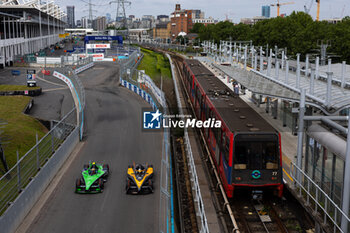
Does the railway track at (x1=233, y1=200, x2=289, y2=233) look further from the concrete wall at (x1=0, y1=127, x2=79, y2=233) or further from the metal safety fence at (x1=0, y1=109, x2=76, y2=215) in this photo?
the metal safety fence at (x1=0, y1=109, x2=76, y2=215)

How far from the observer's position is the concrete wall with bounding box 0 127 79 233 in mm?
11438

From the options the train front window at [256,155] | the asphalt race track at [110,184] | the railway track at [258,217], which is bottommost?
the railway track at [258,217]

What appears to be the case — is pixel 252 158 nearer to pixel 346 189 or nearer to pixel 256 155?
pixel 256 155

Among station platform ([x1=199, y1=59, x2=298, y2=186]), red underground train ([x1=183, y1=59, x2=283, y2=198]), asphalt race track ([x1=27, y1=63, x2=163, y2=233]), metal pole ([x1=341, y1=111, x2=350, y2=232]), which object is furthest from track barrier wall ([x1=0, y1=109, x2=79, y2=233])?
station platform ([x1=199, y1=59, x2=298, y2=186])

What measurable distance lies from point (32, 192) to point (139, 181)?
3.68 meters

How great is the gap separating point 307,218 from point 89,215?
23.9ft

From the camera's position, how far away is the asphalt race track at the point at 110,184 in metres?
12.3

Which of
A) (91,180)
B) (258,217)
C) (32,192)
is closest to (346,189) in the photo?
(258,217)

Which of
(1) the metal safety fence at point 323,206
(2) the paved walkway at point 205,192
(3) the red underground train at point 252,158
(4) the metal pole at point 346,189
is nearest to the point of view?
(4) the metal pole at point 346,189

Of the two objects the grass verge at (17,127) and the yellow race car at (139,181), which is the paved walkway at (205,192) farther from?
the grass verge at (17,127)

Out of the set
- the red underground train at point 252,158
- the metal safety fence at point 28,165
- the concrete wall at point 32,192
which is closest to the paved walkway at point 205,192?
the red underground train at point 252,158

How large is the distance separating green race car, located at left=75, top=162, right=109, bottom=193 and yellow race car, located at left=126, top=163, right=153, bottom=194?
3.55 feet

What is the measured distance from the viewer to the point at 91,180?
48.5ft

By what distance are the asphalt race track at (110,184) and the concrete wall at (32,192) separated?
0.46 metres
